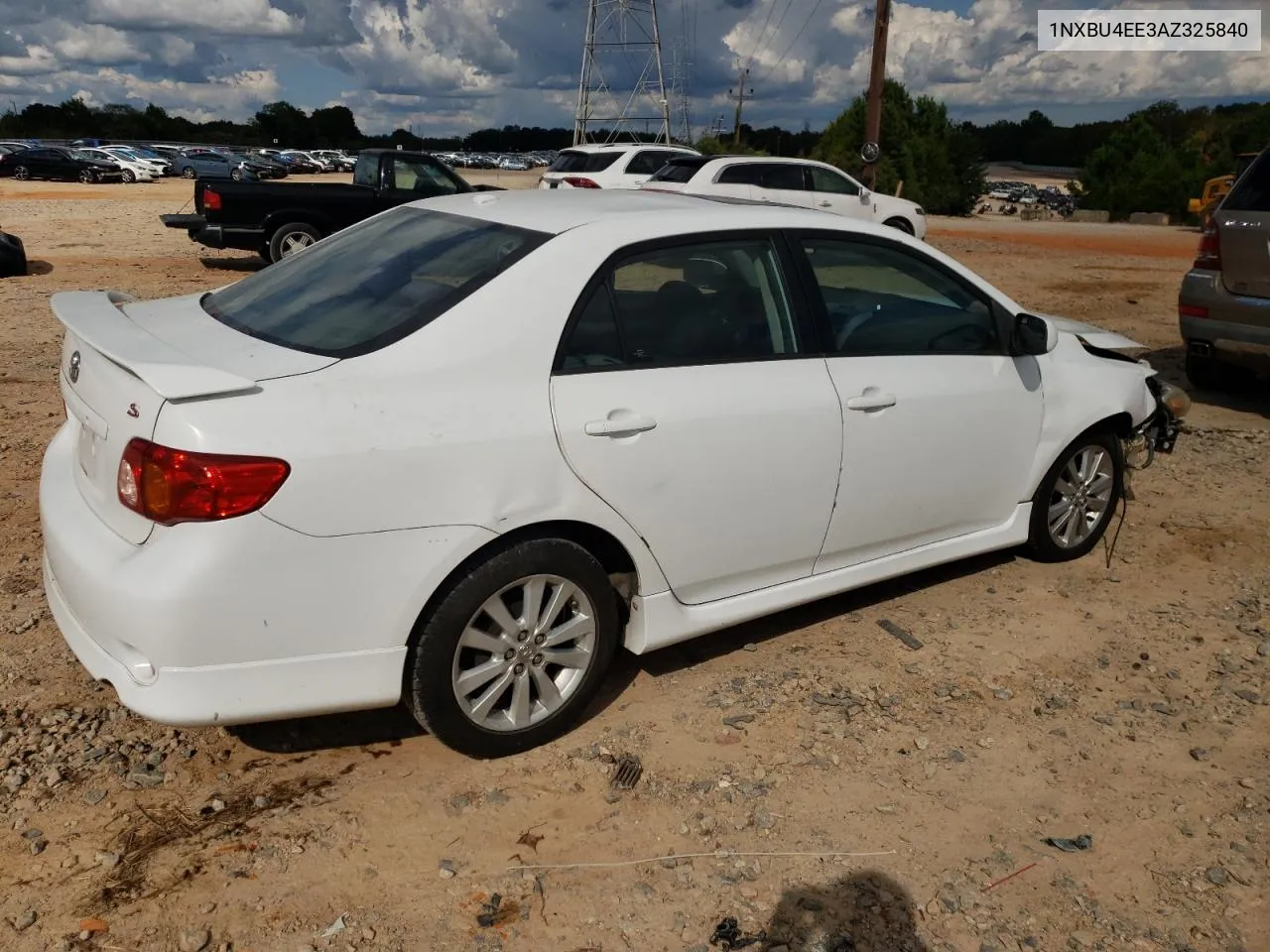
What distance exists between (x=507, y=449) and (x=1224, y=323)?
250 inches

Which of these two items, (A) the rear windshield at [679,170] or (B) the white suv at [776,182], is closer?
(B) the white suv at [776,182]

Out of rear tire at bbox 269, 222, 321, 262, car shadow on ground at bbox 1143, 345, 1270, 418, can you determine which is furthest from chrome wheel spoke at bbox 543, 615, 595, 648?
rear tire at bbox 269, 222, 321, 262

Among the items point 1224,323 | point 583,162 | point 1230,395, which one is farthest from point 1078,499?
point 583,162

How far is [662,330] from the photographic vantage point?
350cm

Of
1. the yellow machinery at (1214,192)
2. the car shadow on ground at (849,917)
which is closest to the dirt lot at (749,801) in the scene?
the car shadow on ground at (849,917)

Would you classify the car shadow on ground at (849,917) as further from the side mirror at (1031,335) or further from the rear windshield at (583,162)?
the rear windshield at (583,162)

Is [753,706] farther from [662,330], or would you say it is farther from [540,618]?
[662,330]

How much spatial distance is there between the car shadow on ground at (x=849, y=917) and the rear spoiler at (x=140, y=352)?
1.96 metres

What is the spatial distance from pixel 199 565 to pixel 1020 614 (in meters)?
3.34

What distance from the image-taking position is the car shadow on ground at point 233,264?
15.1 metres

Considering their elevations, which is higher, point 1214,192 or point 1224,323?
point 1214,192

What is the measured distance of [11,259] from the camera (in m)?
13.2

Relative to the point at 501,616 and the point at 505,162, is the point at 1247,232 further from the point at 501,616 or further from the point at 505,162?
the point at 505,162

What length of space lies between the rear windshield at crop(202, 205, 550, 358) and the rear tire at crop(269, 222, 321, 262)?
33.8 feet
